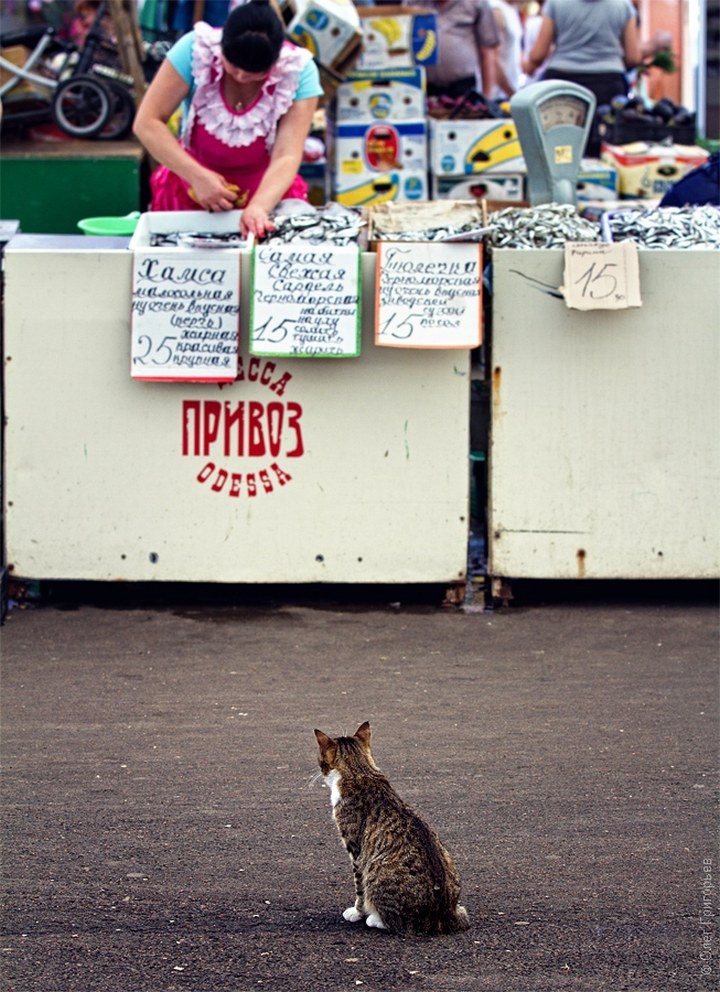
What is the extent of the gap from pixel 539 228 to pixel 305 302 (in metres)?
1.17

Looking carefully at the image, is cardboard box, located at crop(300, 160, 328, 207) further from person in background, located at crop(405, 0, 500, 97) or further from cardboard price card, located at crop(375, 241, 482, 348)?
cardboard price card, located at crop(375, 241, 482, 348)

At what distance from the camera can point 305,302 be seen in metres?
6.20

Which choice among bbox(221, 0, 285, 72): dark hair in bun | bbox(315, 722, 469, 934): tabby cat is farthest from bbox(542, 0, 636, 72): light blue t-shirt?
bbox(315, 722, 469, 934): tabby cat

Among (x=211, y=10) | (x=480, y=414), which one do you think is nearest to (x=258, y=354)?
(x=480, y=414)

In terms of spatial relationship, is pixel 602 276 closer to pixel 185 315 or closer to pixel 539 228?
pixel 539 228

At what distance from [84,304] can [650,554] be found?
2.73 meters

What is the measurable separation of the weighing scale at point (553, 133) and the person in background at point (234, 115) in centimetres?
115

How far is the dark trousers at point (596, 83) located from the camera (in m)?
10.9

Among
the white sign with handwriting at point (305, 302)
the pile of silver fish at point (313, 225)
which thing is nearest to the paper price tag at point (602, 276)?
the white sign with handwriting at point (305, 302)

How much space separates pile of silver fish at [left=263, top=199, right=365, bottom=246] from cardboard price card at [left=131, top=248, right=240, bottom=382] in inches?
18.4

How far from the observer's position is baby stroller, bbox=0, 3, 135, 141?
10.1 m

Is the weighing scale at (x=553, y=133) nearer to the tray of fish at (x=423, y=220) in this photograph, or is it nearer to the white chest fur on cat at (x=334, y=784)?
the tray of fish at (x=423, y=220)

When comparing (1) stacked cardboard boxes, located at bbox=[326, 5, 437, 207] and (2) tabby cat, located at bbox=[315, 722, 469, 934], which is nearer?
Result: (2) tabby cat, located at bbox=[315, 722, 469, 934]

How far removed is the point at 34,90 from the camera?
404 inches
